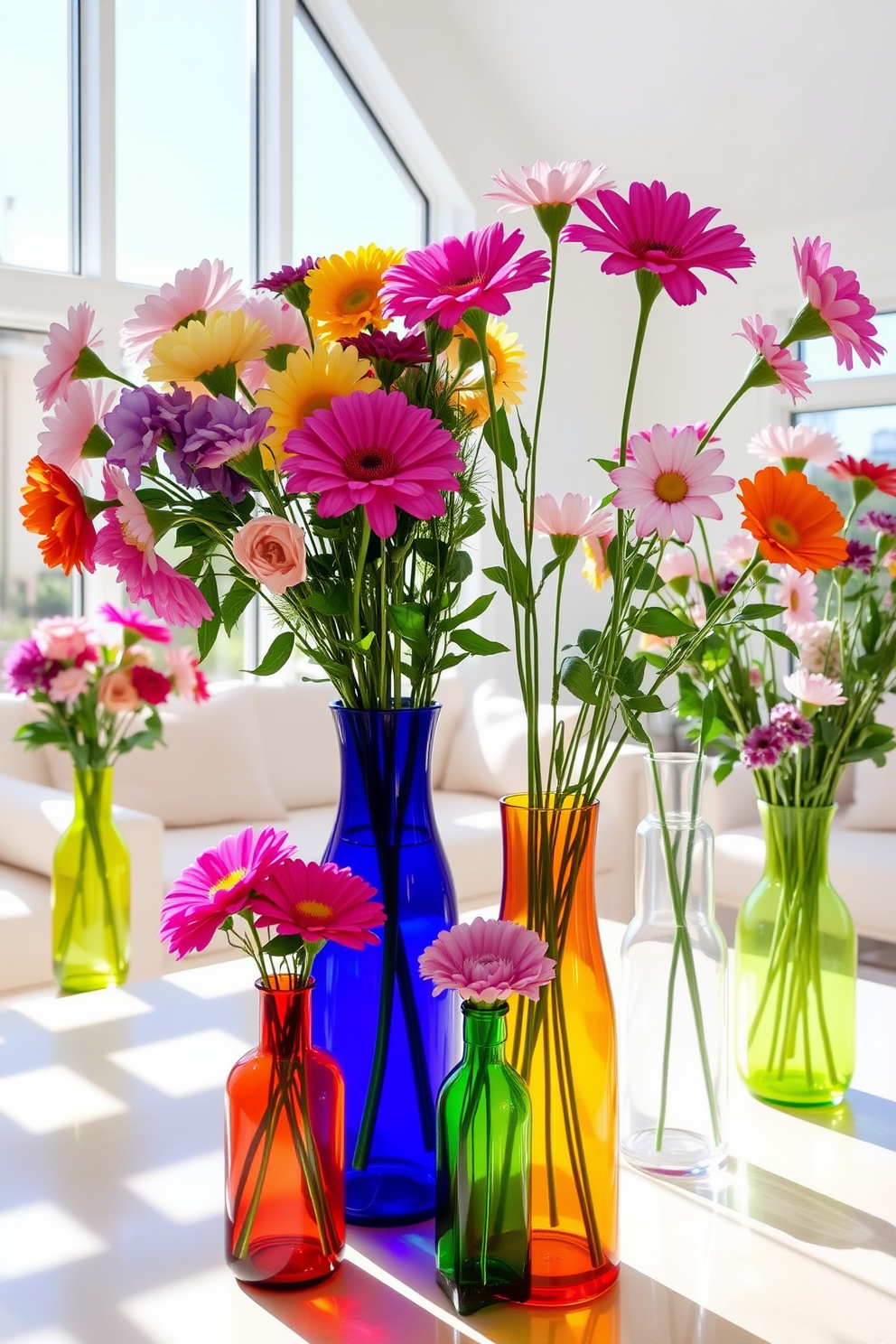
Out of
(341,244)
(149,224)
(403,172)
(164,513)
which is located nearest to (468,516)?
(164,513)

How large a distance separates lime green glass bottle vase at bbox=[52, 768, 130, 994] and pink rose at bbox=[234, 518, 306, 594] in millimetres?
1344

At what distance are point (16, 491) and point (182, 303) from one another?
3.70 metres

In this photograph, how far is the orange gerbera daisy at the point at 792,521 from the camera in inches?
29.2

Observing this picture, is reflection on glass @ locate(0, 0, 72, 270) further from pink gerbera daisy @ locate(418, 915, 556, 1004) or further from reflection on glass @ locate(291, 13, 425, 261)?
pink gerbera daisy @ locate(418, 915, 556, 1004)

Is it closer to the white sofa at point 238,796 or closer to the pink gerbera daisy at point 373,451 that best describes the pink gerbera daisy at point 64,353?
the pink gerbera daisy at point 373,451

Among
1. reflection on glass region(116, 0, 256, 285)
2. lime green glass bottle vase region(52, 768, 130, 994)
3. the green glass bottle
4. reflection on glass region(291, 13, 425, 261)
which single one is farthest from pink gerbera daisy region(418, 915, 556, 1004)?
reflection on glass region(291, 13, 425, 261)

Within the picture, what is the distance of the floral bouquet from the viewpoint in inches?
27.6

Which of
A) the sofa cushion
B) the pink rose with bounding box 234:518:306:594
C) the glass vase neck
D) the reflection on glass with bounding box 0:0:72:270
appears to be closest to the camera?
the pink rose with bounding box 234:518:306:594

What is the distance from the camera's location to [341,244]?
506cm

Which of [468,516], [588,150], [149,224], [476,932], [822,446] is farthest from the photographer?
[588,150]

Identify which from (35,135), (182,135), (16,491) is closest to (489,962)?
(16,491)

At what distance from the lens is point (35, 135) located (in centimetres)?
425

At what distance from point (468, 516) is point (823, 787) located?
0.45 metres

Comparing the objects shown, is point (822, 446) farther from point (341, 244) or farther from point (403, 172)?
point (403, 172)
